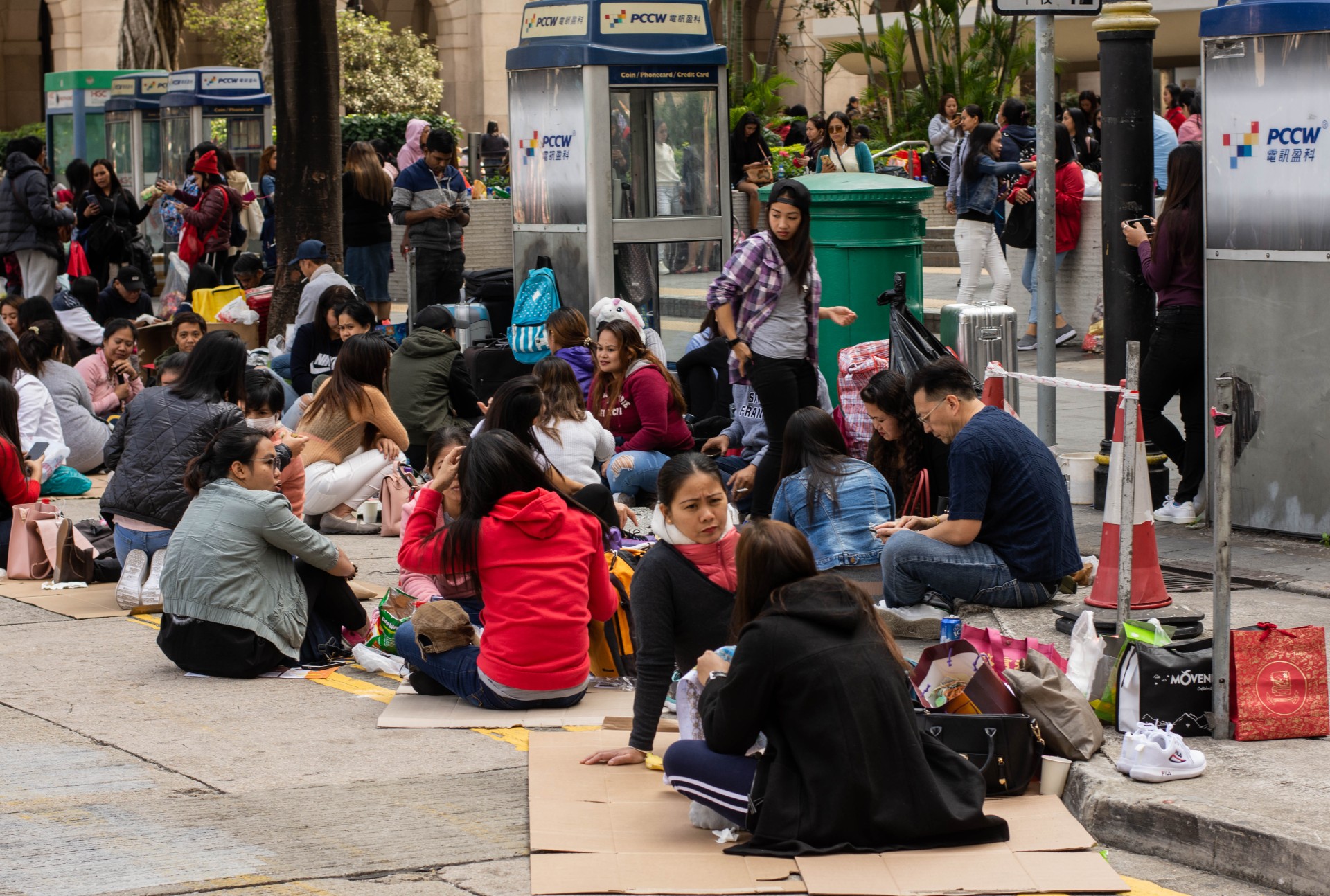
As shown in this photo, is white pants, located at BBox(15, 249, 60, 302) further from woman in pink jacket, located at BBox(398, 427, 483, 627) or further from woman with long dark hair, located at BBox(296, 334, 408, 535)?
woman in pink jacket, located at BBox(398, 427, 483, 627)

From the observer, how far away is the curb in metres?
4.68

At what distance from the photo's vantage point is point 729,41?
31203 mm

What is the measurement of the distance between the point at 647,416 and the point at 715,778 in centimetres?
487

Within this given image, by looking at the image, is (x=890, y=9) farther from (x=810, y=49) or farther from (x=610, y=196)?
(x=610, y=196)

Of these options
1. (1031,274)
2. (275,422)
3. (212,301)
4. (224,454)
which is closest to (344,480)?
(275,422)

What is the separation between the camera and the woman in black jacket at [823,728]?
4539 millimetres

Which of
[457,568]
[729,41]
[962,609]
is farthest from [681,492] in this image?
[729,41]

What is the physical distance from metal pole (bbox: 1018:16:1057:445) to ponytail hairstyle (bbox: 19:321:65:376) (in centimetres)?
626

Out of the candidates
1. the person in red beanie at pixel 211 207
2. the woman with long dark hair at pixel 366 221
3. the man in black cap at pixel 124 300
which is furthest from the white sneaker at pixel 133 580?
the person in red beanie at pixel 211 207

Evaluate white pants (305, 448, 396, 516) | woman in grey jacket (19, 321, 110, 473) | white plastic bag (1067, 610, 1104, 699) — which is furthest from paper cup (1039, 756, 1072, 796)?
woman in grey jacket (19, 321, 110, 473)

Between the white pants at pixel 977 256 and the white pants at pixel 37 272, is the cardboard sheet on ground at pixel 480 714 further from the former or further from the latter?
the white pants at pixel 37 272

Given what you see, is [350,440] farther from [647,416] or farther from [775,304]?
[775,304]

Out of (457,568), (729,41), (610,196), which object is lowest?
(457,568)

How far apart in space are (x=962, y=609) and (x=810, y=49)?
38530 millimetres
